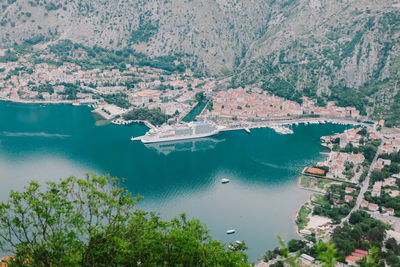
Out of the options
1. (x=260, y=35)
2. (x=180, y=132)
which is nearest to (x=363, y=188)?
(x=180, y=132)

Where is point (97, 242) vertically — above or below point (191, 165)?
above

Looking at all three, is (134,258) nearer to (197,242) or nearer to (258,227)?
(197,242)

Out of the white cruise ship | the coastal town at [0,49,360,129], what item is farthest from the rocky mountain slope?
the white cruise ship

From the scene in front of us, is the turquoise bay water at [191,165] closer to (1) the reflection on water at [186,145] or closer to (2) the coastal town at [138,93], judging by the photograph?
(1) the reflection on water at [186,145]

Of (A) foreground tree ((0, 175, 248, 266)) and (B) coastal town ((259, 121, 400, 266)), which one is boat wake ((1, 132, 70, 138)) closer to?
(B) coastal town ((259, 121, 400, 266))

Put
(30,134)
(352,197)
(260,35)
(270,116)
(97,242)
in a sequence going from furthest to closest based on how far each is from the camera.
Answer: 1. (260,35)
2. (270,116)
3. (30,134)
4. (352,197)
5. (97,242)

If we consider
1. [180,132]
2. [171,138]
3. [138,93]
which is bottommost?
[171,138]

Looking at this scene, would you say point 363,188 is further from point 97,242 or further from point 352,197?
point 97,242
